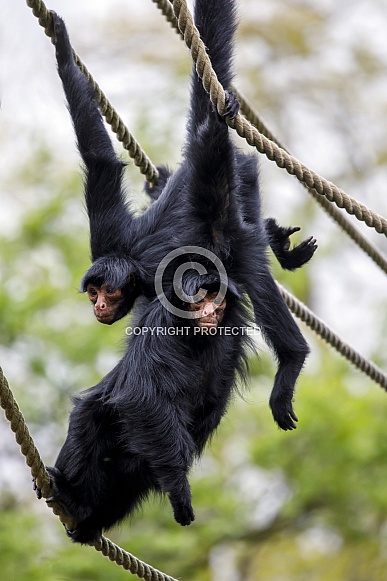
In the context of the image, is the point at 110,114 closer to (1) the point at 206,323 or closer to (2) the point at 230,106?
(2) the point at 230,106

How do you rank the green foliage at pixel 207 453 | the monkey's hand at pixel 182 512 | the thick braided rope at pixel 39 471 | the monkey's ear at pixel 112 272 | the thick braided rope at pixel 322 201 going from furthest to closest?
1. the green foliage at pixel 207 453
2. the thick braided rope at pixel 322 201
3. the monkey's ear at pixel 112 272
4. the monkey's hand at pixel 182 512
5. the thick braided rope at pixel 39 471

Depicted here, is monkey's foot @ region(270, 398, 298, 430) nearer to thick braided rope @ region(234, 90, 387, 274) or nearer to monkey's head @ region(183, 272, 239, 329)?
monkey's head @ region(183, 272, 239, 329)

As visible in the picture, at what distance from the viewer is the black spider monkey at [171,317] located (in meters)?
5.28

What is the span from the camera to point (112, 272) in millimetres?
5406

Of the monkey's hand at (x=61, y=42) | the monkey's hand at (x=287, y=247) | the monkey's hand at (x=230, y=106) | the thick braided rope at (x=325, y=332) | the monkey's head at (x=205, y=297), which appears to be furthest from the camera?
the thick braided rope at (x=325, y=332)

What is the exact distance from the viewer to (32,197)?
1727 cm

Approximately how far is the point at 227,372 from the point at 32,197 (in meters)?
12.2

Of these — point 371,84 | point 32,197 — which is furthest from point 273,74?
point 32,197

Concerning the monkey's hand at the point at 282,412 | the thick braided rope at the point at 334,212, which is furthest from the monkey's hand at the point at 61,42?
the monkey's hand at the point at 282,412

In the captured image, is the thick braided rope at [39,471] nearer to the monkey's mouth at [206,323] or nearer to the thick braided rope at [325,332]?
the monkey's mouth at [206,323]

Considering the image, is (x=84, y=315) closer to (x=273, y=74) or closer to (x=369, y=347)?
(x=369, y=347)

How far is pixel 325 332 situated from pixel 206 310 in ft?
6.63

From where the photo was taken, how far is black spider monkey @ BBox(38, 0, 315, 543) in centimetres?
528

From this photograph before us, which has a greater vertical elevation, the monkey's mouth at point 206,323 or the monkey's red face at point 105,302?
the monkey's red face at point 105,302
